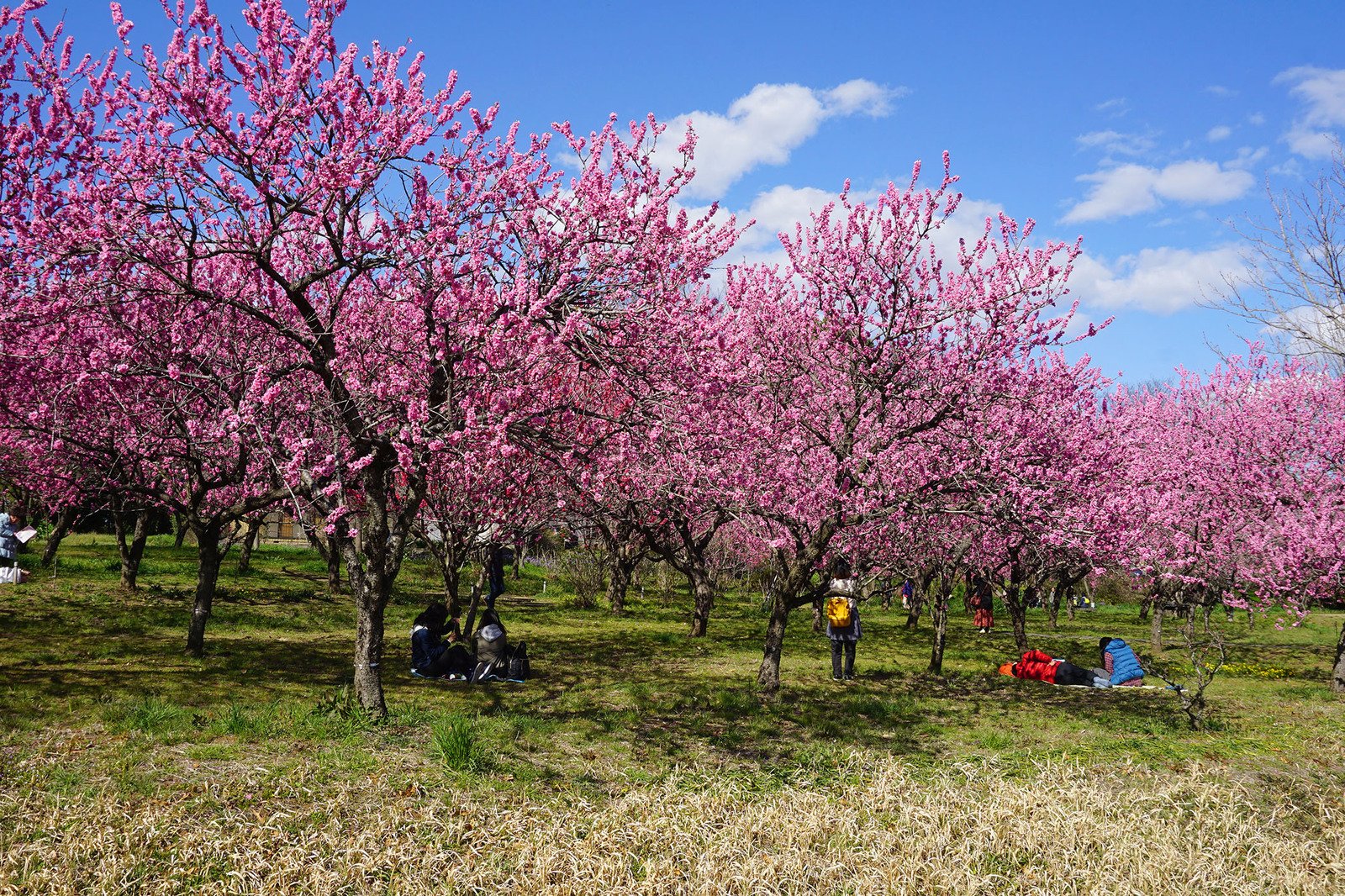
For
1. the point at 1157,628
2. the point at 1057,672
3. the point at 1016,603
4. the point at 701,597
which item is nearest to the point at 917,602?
the point at 1016,603

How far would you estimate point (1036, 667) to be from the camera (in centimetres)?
1549

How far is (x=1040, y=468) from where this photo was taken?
13.6m

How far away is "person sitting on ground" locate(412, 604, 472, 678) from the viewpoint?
12602 mm

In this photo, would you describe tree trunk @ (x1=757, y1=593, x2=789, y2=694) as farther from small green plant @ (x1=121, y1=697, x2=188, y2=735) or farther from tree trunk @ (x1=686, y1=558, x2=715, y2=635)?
small green plant @ (x1=121, y1=697, x2=188, y2=735)

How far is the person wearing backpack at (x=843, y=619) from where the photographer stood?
14266 mm

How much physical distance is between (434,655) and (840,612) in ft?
21.5

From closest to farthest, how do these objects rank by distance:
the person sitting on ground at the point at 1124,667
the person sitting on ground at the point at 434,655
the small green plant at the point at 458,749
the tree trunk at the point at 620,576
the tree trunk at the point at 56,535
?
the small green plant at the point at 458,749
the person sitting on ground at the point at 434,655
the person sitting on ground at the point at 1124,667
the tree trunk at the point at 56,535
the tree trunk at the point at 620,576

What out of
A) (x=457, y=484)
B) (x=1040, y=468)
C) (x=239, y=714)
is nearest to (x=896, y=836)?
(x=239, y=714)

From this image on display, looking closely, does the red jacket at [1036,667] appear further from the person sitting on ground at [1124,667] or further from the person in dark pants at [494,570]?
the person in dark pants at [494,570]

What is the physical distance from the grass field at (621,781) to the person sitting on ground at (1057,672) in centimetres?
82

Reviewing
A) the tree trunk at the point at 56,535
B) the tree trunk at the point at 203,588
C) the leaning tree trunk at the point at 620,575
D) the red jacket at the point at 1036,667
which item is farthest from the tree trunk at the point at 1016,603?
the tree trunk at the point at 56,535

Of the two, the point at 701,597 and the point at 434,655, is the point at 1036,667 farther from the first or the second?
the point at 434,655

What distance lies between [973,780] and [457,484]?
10870 millimetres

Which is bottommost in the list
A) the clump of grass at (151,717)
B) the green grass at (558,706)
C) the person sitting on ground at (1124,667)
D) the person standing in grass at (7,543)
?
the green grass at (558,706)
